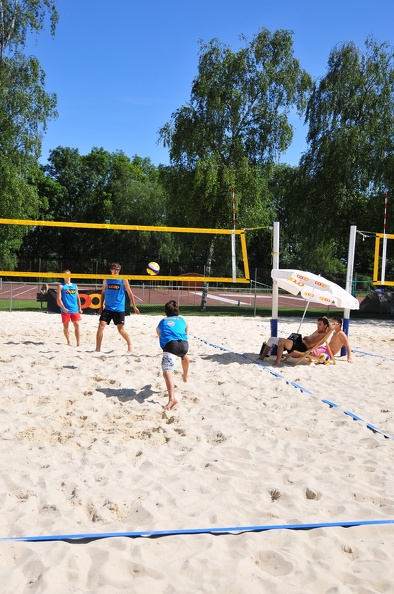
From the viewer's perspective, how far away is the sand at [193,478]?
2.42 m

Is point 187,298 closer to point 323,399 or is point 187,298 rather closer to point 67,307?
point 67,307

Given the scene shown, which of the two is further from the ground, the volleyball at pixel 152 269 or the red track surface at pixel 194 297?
the volleyball at pixel 152 269

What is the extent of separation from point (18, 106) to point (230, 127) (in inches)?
310

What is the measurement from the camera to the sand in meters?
2.42

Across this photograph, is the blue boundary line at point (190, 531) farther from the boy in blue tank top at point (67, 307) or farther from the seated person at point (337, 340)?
the boy in blue tank top at point (67, 307)

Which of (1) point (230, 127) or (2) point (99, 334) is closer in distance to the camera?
(2) point (99, 334)

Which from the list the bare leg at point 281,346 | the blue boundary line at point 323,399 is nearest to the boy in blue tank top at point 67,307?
the blue boundary line at point 323,399

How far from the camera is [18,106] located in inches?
762

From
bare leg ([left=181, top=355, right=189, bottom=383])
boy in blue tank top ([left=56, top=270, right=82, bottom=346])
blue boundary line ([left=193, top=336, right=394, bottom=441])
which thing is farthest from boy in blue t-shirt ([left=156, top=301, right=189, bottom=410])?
boy in blue tank top ([left=56, top=270, right=82, bottom=346])

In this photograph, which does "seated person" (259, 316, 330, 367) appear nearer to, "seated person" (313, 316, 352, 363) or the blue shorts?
"seated person" (313, 316, 352, 363)

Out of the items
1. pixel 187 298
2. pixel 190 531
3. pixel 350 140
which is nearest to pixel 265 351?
pixel 190 531

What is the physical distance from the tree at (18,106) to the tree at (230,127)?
4804 millimetres

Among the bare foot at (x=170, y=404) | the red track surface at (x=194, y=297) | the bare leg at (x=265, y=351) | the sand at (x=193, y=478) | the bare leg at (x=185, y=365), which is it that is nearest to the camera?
the sand at (x=193, y=478)

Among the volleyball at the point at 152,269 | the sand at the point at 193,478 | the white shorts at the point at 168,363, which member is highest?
the volleyball at the point at 152,269
